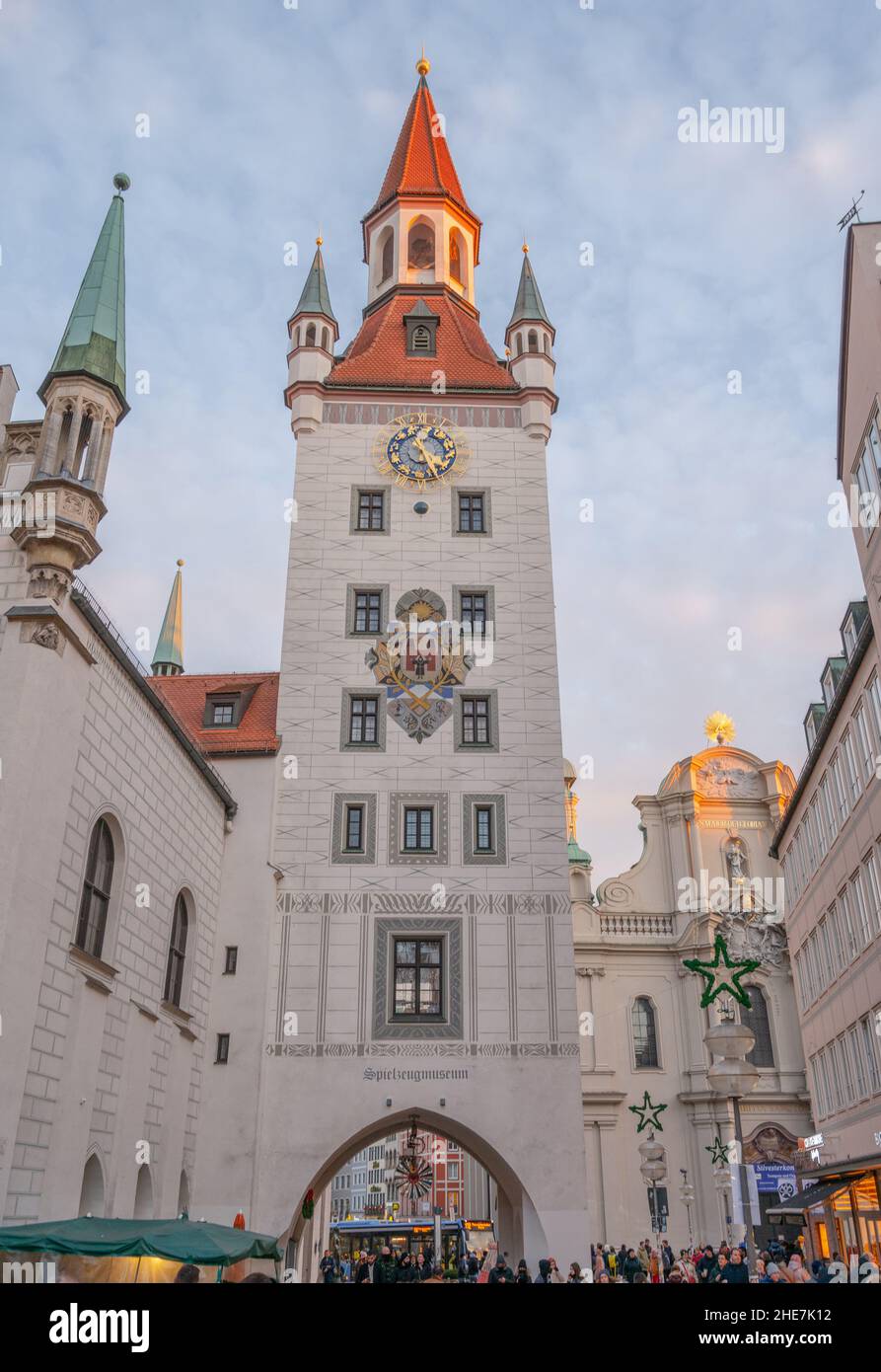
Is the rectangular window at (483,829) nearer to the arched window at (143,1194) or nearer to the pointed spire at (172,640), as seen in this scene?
the arched window at (143,1194)

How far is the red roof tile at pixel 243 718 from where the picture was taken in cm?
2811

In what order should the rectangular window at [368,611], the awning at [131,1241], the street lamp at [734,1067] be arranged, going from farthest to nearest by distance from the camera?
the rectangular window at [368,611]
the street lamp at [734,1067]
the awning at [131,1241]

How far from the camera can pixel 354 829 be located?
27922 millimetres

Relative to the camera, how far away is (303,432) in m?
32.7

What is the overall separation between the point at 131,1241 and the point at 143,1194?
9.30 m

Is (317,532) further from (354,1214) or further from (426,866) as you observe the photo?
(354,1214)

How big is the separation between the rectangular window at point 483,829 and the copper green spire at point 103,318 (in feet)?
45.4

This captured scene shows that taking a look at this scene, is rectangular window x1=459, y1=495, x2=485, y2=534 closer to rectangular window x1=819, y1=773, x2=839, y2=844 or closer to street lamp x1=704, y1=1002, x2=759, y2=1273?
rectangular window x1=819, y1=773, x2=839, y2=844

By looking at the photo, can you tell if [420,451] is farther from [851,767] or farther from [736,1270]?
[736,1270]

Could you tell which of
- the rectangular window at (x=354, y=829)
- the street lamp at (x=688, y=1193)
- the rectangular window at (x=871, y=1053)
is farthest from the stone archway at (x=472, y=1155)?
the street lamp at (x=688, y=1193)

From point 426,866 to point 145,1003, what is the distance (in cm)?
889

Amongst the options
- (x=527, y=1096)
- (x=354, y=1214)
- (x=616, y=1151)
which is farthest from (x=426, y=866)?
(x=354, y=1214)

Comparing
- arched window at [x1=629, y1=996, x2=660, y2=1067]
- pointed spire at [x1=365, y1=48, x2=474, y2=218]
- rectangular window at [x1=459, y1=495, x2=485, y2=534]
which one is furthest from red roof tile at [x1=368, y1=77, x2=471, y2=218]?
arched window at [x1=629, y1=996, x2=660, y2=1067]

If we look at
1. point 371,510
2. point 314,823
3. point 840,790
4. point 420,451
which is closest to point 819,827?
point 840,790
